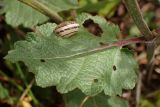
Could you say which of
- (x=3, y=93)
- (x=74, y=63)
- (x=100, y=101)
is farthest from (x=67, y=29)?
(x=3, y=93)

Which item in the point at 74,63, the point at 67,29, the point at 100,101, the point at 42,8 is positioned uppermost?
the point at 42,8

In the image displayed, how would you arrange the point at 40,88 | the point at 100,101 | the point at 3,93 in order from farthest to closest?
1. the point at 40,88
2. the point at 3,93
3. the point at 100,101

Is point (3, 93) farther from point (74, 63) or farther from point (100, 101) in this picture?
point (74, 63)

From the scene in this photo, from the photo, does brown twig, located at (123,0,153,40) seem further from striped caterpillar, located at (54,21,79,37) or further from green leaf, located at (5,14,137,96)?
striped caterpillar, located at (54,21,79,37)

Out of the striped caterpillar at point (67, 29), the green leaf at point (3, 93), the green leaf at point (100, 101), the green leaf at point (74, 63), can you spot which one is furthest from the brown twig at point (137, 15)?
the green leaf at point (3, 93)

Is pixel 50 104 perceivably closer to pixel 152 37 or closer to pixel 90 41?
pixel 90 41

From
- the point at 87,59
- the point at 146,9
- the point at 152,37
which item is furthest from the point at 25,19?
the point at 146,9
